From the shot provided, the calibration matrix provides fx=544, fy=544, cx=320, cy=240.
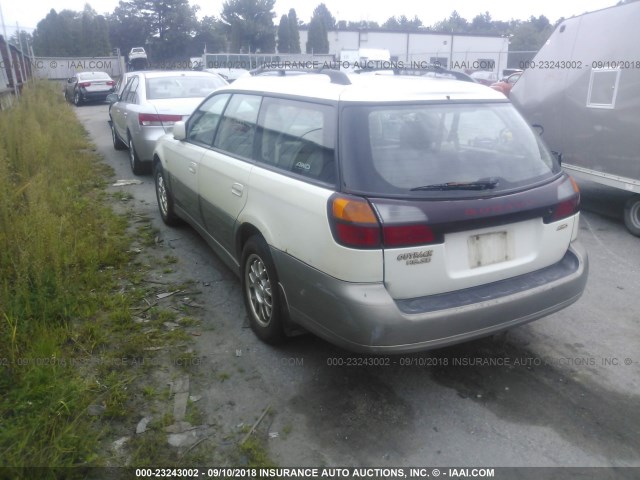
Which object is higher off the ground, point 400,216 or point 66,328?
point 400,216

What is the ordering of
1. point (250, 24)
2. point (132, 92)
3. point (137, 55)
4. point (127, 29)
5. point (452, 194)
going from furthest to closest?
1. point (127, 29)
2. point (250, 24)
3. point (137, 55)
4. point (132, 92)
5. point (452, 194)

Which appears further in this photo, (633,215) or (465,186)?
(633,215)

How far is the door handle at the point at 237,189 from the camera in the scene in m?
3.94

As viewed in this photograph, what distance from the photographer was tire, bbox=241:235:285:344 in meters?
3.58

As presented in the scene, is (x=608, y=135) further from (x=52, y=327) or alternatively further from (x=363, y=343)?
(x=52, y=327)

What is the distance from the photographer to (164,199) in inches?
255

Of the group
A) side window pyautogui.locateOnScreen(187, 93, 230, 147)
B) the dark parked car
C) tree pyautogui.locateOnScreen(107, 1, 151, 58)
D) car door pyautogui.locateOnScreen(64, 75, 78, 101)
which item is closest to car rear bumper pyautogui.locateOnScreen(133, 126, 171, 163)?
side window pyautogui.locateOnScreen(187, 93, 230, 147)

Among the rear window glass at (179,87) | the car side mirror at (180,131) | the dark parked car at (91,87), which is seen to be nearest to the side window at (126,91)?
the rear window glass at (179,87)

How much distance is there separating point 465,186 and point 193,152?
291 cm

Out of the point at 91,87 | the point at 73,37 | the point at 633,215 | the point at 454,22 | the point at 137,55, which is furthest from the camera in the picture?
the point at 454,22

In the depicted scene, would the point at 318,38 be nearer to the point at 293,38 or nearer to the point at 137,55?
the point at 293,38

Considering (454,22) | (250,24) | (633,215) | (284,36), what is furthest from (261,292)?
(454,22)

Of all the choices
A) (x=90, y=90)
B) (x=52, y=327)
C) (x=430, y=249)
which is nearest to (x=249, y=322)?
(x=52, y=327)

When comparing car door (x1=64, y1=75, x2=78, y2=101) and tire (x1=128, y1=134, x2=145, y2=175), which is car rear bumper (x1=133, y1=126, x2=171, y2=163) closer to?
tire (x1=128, y1=134, x2=145, y2=175)
